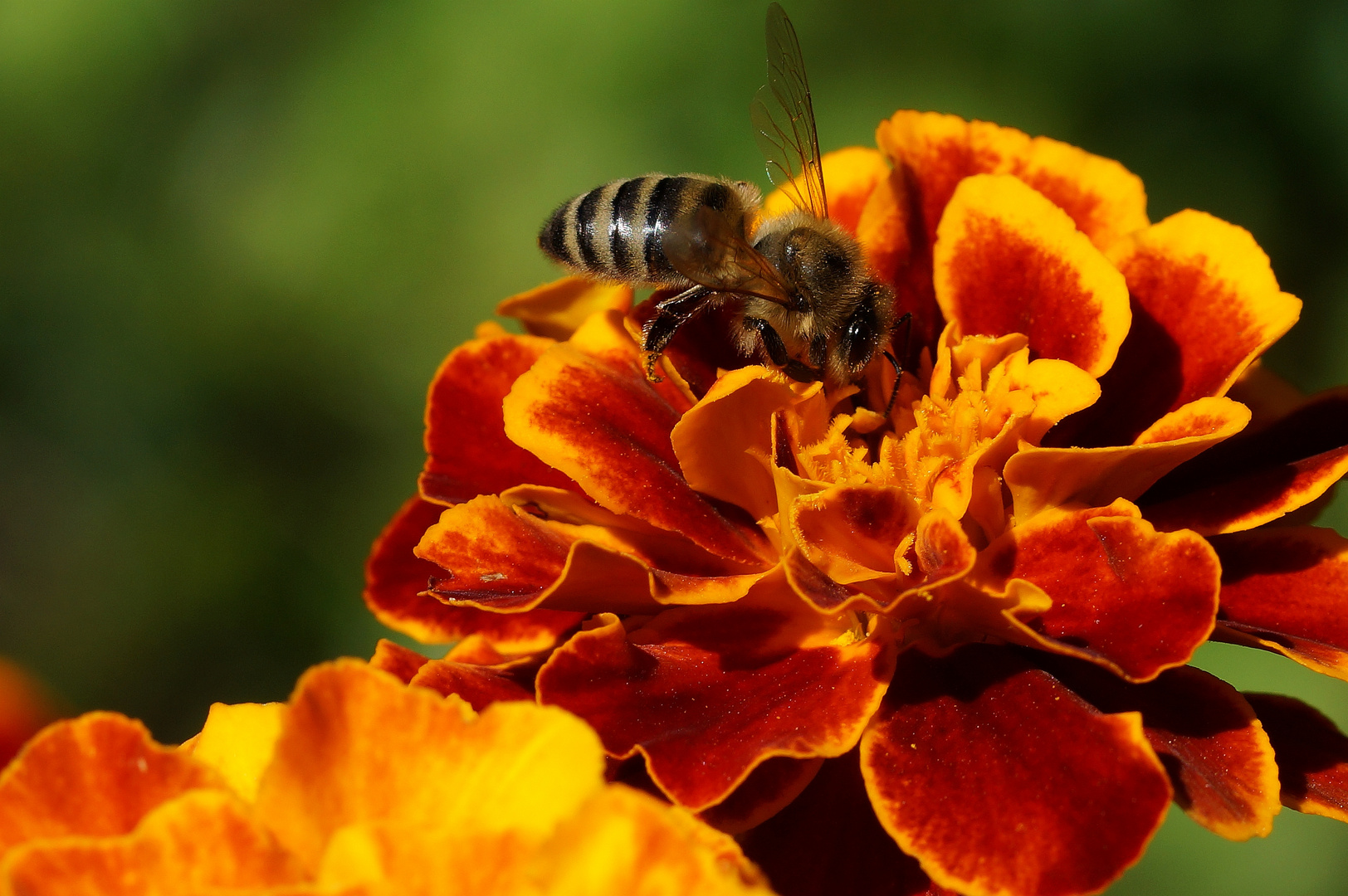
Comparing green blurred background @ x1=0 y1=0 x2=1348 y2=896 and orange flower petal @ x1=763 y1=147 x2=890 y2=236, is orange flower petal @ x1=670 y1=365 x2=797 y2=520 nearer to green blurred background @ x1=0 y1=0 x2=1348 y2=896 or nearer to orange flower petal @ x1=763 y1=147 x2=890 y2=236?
orange flower petal @ x1=763 y1=147 x2=890 y2=236

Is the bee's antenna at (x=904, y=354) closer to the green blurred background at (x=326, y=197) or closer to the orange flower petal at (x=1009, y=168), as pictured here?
the orange flower petal at (x=1009, y=168)

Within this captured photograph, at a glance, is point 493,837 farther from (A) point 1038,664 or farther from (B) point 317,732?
(A) point 1038,664

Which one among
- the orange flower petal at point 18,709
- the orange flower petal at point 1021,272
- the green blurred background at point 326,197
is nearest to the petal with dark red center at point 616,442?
the orange flower petal at point 1021,272

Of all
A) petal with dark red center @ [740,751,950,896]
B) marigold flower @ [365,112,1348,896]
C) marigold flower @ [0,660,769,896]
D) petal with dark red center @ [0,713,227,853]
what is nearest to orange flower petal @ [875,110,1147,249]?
marigold flower @ [365,112,1348,896]

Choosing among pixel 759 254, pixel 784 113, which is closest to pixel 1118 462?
pixel 759 254

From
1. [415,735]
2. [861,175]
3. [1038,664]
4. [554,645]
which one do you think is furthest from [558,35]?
[415,735]

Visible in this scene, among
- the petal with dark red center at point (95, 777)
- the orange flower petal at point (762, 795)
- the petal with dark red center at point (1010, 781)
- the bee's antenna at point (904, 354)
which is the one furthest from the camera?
the bee's antenna at point (904, 354)
